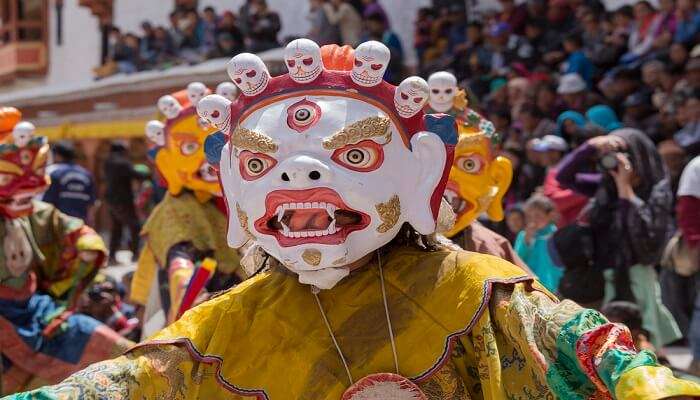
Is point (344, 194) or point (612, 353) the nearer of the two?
point (612, 353)

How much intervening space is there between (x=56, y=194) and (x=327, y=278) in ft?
20.5

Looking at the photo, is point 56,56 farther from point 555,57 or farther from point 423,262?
point 423,262

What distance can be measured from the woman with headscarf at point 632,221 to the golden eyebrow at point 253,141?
123 inches

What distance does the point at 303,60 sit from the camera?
2887 millimetres

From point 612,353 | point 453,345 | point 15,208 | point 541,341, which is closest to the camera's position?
point 612,353

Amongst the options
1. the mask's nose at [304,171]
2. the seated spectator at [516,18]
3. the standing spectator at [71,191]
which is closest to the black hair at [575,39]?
the seated spectator at [516,18]

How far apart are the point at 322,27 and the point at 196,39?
10.4ft

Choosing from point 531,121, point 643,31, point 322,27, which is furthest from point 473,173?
point 322,27

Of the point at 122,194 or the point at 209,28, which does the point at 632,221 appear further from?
the point at 209,28

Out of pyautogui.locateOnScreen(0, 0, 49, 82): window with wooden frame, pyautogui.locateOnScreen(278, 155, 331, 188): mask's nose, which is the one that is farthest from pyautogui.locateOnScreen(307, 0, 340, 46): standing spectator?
pyautogui.locateOnScreen(0, 0, 49, 82): window with wooden frame

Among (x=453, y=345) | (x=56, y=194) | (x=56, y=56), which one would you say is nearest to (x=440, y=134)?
(x=453, y=345)

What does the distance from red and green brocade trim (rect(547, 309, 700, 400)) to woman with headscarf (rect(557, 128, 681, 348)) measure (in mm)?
3288

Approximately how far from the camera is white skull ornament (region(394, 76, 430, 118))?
2.90 m

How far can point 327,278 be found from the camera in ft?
9.51
